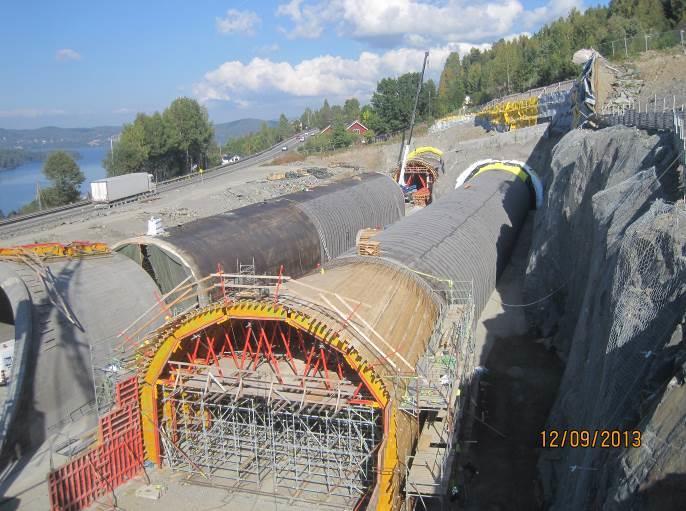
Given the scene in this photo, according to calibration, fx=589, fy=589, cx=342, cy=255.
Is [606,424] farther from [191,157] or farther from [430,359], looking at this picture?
[191,157]

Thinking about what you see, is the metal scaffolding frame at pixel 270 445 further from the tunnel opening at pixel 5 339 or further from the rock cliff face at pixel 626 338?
the tunnel opening at pixel 5 339

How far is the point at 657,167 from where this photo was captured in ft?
44.5

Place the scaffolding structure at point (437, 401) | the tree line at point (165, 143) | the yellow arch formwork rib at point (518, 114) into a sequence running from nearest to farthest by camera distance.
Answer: the scaffolding structure at point (437, 401), the yellow arch formwork rib at point (518, 114), the tree line at point (165, 143)

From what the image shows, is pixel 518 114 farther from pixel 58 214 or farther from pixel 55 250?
pixel 55 250

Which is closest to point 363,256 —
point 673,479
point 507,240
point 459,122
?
point 673,479

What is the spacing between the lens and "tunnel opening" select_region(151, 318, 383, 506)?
11938mm

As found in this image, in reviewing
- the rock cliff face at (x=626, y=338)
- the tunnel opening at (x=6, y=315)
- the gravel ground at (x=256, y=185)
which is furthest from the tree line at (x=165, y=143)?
the rock cliff face at (x=626, y=338)

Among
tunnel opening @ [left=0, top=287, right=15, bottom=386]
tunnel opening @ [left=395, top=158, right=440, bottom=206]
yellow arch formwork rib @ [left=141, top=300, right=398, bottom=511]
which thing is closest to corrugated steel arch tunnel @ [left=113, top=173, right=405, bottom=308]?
tunnel opening @ [left=0, top=287, right=15, bottom=386]

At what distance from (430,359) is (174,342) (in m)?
5.38

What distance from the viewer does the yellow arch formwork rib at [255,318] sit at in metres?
10.6

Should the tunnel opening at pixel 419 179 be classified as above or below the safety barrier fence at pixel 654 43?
below
